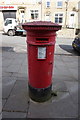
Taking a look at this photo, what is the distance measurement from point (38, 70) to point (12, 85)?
126cm

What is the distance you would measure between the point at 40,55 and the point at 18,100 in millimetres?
1166

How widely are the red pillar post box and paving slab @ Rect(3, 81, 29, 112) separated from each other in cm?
22

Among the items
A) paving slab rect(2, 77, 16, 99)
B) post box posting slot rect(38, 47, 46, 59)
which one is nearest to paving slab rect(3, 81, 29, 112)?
paving slab rect(2, 77, 16, 99)

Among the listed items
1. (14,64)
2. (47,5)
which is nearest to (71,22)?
(47,5)

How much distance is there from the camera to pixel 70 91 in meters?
3.25

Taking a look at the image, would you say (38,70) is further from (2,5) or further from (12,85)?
(2,5)

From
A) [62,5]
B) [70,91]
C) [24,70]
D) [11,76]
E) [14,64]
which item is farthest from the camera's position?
[62,5]

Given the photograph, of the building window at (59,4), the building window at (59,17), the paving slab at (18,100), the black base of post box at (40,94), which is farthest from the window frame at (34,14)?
the black base of post box at (40,94)

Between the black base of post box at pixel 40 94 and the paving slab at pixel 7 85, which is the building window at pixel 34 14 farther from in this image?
the black base of post box at pixel 40 94

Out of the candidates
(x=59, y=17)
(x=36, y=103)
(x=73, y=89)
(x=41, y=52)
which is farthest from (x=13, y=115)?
(x=59, y=17)

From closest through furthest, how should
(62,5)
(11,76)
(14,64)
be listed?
(11,76)
(14,64)
(62,5)

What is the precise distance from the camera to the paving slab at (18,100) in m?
2.58

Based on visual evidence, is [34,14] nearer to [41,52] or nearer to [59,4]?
[59,4]

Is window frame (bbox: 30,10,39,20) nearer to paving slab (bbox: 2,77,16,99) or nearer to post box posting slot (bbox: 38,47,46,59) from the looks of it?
paving slab (bbox: 2,77,16,99)
